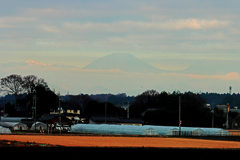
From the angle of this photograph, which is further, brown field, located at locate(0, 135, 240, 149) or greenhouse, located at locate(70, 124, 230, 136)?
greenhouse, located at locate(70, 124, 230, 136)

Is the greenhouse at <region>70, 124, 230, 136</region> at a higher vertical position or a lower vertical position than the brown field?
lower

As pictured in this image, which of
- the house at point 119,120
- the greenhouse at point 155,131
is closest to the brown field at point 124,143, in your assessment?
the greenhouse at point 155,131

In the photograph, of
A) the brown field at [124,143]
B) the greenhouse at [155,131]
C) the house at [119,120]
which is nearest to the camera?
the brown field at [124,143]

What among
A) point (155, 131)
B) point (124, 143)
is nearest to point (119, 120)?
point (155, 131)

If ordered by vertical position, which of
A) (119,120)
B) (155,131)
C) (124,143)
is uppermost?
(124,143)

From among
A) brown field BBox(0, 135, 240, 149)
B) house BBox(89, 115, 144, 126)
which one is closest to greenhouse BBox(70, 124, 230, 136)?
brown field BBox(0, 135, 240, 149)

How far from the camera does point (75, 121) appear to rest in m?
198

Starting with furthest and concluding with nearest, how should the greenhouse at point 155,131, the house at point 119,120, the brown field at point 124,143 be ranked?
1. the house at point 119,120
2. the greenhouse at point 155,131
3. the brown field at point 124,143

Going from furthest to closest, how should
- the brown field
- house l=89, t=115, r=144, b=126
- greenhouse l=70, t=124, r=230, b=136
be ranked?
house l=89, t=115, r=144, b=126
greenhouse l=70, t=124, r=230, b=136
the brown field

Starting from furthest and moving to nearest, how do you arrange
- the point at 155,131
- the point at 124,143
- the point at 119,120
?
the point at 119,120
the point at 155,131
the point at 124,143

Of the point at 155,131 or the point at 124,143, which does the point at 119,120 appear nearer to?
the point at 155,131

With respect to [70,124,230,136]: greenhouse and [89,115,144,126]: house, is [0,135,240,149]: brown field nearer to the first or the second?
[70,124,230,136]: greenhouse

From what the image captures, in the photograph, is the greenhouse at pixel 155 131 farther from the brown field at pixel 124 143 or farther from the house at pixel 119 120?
the house at pixel 119 120

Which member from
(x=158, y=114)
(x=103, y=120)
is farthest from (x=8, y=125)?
(x=158, y=114)
